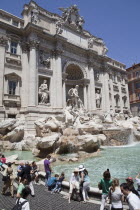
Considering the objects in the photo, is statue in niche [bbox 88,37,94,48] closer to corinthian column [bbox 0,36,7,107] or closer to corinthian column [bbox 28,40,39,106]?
corinthian column [bbox 28,40,39,106]

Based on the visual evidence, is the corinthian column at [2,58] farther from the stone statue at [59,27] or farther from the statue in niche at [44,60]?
the stone statue at [59,27]

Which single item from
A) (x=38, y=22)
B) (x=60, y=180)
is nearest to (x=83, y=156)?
(x=60, y=180)

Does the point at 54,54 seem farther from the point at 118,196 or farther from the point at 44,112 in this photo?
the point at 118,196

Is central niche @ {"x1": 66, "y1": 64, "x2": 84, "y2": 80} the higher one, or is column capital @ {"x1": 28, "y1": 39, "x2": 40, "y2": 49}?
column capital @ {"x1": 28, "y1": 39, "x2": 40, "y2": 49}

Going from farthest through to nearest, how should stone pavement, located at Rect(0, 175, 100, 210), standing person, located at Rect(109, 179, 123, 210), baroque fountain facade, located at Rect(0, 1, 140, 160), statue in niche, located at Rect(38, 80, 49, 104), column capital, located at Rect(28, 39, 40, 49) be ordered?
1. statue in niche, located at Rect(38, 80, 49, 104)
2. column capital, located at Rect(28, 39, 40, 49)
3. baroque fountain facade, located at Rect(0, 1, 140, 160)
4. stone pavement, located at Rect(0, 175, 100, 210)
5. standing person, located at Rect(109, 179, 123, 210)

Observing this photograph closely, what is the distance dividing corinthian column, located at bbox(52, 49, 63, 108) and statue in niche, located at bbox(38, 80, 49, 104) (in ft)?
3.83

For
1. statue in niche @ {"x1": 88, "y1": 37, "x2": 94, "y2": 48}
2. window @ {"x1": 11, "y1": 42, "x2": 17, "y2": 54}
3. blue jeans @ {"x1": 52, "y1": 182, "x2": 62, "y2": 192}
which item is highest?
statue in niche @ {"x1": 88, "y1": 37, "x2": 94, "y2": 48}

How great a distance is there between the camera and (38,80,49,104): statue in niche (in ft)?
60.6

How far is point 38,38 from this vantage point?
19438 mm

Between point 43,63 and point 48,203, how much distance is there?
1801 centimetres

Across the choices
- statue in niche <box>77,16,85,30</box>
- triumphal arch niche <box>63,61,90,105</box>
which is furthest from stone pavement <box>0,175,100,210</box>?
statue in niche <box>77,16,85,30</box>

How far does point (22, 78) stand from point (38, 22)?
8.17 metres

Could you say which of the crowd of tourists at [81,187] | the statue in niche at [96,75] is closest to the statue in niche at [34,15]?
the statue in niche at [96,75]

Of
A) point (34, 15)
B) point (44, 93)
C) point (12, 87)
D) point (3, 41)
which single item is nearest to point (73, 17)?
point (34, 15)
